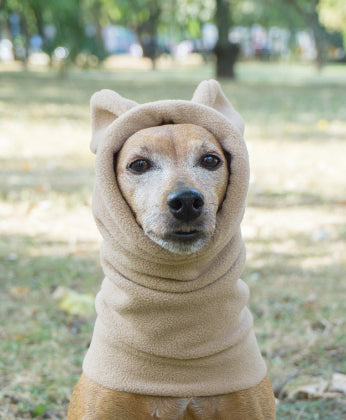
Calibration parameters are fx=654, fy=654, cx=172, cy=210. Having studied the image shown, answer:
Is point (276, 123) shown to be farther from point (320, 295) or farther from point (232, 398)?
point (232, 398)

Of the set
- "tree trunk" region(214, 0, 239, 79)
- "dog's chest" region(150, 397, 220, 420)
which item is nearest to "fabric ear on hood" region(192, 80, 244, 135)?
"dog's chest" region(150, 397, 220, 420)

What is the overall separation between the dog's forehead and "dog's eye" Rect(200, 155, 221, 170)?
1.3 inches

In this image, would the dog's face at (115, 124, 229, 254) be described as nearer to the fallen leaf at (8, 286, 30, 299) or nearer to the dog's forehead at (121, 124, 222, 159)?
the dog's forehead at (121, 124, 222, 159)

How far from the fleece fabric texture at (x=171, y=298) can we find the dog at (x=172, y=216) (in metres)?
0.03

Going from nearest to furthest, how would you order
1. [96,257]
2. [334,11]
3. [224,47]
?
1. [96,257]
2. [334,11]
3. [224,47]

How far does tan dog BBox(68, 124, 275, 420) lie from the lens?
230cm

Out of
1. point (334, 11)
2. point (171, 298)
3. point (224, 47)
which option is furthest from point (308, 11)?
point (171, 298)

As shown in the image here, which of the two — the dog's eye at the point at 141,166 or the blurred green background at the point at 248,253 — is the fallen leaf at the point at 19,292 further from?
the dog's eye at the point at 141,166

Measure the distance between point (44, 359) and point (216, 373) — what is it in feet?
4.59

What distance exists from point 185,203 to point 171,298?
0.43m

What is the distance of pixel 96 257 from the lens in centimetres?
516

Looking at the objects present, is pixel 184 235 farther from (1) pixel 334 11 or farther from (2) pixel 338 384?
(1) pixel 334 11

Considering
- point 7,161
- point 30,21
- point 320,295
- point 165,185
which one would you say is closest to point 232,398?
point 165,185

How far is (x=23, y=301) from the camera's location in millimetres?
4387
